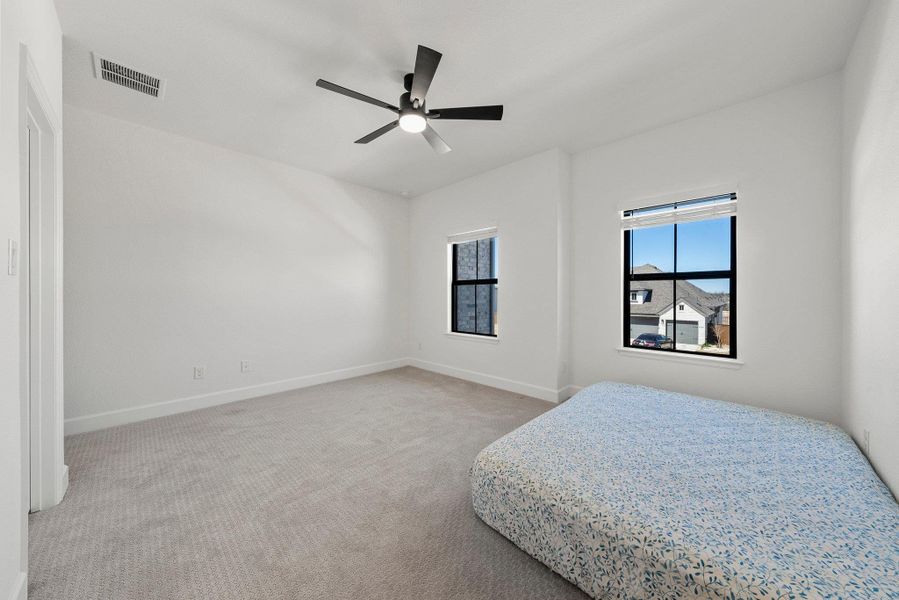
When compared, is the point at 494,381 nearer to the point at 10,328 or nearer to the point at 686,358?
the point at 686,358

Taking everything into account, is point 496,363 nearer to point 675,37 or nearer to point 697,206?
point 697,206

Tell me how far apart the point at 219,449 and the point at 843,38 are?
508 cm

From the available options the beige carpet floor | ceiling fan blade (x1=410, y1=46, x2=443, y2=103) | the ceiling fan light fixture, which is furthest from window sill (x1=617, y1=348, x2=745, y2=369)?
ceiling fan blade (x1=410, y1=46, x2=443, y2=103)

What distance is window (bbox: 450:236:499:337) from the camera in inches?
179

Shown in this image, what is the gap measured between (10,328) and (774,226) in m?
4.43

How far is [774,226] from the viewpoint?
2590 mm

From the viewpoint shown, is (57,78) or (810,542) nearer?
(810,542)

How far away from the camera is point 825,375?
2.41 meters

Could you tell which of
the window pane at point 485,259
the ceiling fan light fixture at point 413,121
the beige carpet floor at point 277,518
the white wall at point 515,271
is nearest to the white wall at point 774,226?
the white wall at point 515,271

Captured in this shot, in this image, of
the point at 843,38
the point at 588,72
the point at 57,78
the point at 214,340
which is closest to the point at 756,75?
the point at 843,38

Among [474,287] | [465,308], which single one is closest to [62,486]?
[465,308]

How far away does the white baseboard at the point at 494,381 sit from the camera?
144 inches

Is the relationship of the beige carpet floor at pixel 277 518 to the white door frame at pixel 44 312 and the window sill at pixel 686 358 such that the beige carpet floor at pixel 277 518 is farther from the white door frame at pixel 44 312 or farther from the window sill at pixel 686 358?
the window sill at pixel 686 358

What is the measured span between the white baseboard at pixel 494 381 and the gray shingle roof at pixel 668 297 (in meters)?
1.25
